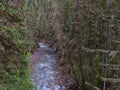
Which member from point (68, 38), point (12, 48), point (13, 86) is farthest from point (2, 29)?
point (68, 38)

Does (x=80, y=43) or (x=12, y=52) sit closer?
(x=12, y=52)

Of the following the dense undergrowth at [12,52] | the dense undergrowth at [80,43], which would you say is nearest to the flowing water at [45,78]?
the dense undergrowth at [80,43]

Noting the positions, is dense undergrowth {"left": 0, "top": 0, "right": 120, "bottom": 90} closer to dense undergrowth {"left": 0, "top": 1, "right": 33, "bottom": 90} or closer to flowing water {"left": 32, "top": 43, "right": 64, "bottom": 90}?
dense undergrowth {"left": 0, "top": 1, "right": 33, "bottom": 90}

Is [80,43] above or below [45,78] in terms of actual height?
above

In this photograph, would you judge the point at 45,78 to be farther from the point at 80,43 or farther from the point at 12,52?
the point at 12,52

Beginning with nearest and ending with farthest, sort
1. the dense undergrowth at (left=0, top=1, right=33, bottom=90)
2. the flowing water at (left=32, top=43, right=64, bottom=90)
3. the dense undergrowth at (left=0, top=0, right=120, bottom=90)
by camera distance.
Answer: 1. the dense undergrowth at (left=0, top=1, right=33, bottom=90)
2. the dense undergrowth at (left=0, top=0, right=120, bottom=90)
3. the flowing water at (left=32, top=43, right=64, bottom=90)

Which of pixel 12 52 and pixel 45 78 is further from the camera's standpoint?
pixel 45 78

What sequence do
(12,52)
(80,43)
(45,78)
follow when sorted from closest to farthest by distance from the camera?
(12,52) < (80,43) < (45,78)

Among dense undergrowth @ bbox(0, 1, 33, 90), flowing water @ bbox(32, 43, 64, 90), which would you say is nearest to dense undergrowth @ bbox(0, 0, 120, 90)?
dense undergrowth @ bbox(0, 1, 33, 90)

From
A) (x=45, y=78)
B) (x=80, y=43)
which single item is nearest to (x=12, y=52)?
Result: (x=80, y=43)

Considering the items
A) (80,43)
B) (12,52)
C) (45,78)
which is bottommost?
(45,78)

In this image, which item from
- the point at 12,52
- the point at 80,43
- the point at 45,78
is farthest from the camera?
the point at 45,78

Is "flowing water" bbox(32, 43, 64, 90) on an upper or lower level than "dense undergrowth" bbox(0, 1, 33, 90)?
lower

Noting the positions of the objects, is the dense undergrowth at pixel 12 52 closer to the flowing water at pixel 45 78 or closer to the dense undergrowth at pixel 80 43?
the dense undergrowth at pixel 80 43
